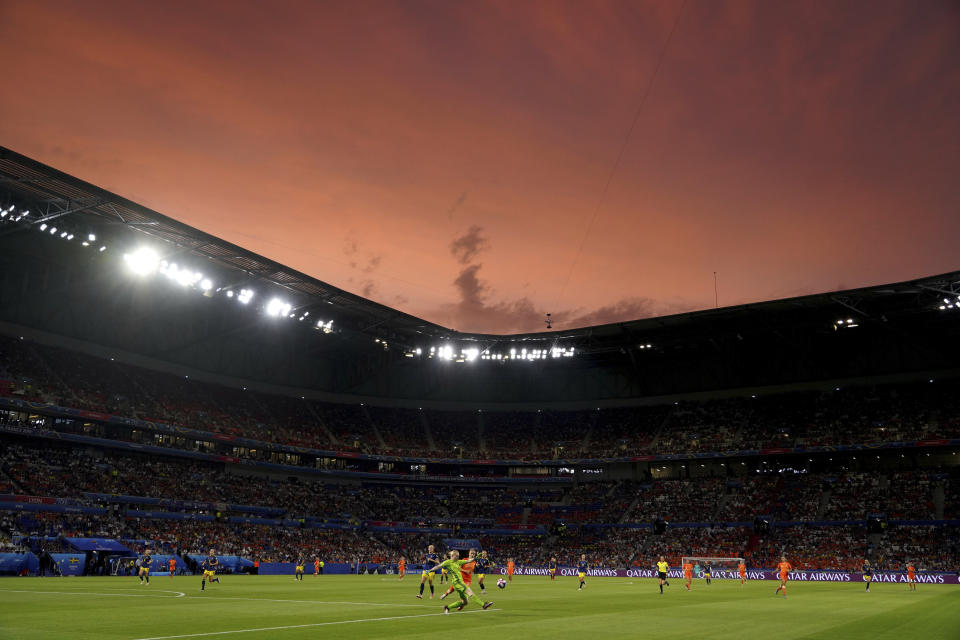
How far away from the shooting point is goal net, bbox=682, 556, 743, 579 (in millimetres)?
64750

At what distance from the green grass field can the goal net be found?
33289mm

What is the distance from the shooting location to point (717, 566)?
66312 millimetres

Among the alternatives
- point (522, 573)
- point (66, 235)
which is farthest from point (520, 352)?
point (66, 235)

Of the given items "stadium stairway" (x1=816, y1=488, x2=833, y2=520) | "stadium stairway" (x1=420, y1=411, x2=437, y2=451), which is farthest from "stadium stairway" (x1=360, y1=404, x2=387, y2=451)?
"stadium stairway" (x1=816, y1=488, x2=833, y2=520)

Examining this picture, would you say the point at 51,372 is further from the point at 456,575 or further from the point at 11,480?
the point at 456,575

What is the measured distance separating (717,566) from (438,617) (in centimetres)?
5205

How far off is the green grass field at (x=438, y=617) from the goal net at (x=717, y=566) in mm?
33289

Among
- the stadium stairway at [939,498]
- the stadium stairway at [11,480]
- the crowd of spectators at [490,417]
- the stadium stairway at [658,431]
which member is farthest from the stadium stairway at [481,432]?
the stadium stairway at [11,480]

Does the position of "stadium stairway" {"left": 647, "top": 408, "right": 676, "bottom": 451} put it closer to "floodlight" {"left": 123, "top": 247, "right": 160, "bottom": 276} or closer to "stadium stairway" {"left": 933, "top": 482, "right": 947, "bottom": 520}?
"stadium stairway" {"left": 933, "top": 482, "right": 947, "bottom": 520}

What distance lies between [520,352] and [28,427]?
170ft

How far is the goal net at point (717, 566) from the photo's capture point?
212 ft

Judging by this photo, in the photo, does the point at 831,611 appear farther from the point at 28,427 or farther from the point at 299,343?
the point at 299,343

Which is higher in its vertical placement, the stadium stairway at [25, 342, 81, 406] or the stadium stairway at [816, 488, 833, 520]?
the stadium stairway at [25, 342, 81, 406]

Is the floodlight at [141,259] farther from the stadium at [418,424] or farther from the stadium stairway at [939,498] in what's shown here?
the stadium stairway at [939,498]
